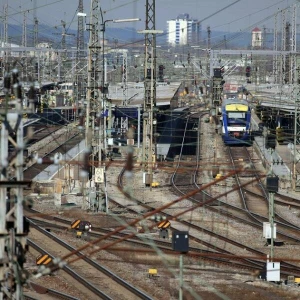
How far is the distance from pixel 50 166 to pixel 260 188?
6.32 metres

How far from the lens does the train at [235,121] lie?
30578 millimetres

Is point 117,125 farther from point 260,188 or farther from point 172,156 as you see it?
point 260,188

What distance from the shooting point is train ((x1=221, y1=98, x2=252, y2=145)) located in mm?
30578

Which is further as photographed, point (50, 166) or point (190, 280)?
point (50, 166)

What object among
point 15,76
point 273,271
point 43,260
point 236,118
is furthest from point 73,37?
point 15,76

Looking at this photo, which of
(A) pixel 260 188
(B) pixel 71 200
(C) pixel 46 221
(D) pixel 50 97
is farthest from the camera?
(D) pixel 50 97

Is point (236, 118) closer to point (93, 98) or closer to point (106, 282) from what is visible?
point (93, 98)

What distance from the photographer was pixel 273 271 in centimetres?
1174

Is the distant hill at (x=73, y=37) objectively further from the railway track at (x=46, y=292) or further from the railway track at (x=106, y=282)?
the railway track at (x=46, y=292)

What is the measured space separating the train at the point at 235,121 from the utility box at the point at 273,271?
18.7 metres

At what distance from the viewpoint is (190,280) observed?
11930 mm

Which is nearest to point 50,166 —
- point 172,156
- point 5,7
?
point 172,156

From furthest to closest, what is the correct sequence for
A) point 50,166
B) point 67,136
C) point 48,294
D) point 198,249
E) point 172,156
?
point 67,136 → point 172,156 → point 50,166 → point 198,249 → point 48,294

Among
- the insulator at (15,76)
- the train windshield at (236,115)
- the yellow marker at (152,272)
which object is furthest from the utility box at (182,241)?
the train windshield at (236,115)
